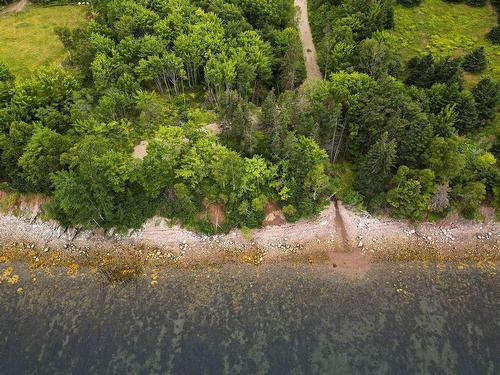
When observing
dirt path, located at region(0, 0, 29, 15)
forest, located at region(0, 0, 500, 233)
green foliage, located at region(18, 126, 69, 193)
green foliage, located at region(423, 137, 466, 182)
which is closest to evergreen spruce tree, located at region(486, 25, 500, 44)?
forest, located at region(0, 0, 500, 233)

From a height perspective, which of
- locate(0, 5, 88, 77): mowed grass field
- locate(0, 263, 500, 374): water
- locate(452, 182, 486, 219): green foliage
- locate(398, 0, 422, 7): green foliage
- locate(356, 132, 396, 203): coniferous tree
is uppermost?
locate(0, 5, 88, 77): mowed grass field

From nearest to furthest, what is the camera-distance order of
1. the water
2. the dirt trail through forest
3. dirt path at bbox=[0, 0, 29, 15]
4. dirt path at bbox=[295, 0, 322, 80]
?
the water
the dirt trail through forest
dirt path at bbox=[295, 0, 322, 80]
dirt path at bbox=[0, 0, 29, 15]

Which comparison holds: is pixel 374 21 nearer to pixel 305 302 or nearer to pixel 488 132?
pixel 488 132

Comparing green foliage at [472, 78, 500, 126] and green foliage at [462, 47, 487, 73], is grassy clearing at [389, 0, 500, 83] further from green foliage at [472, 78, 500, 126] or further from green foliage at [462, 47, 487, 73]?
green foliage at [472, 78, 500, 126]

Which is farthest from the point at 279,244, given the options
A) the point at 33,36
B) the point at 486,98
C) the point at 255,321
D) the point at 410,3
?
the point at 33,36

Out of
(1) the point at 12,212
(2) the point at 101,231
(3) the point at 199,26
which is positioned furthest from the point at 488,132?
(1) the point at 12,212

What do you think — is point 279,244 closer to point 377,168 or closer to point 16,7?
point 377,168
